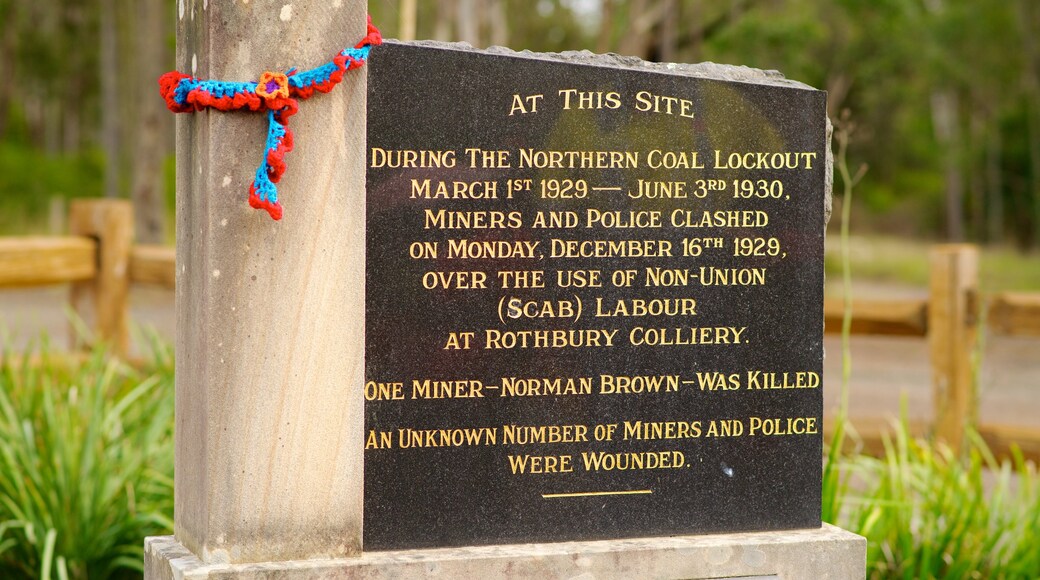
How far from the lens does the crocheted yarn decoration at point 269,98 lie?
8.25 ft

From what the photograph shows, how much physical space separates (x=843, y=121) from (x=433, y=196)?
5.18 feet

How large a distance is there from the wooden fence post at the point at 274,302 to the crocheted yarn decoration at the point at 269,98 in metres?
0.03

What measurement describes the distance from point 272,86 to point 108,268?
4.36 meters

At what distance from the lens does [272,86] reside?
2529mm

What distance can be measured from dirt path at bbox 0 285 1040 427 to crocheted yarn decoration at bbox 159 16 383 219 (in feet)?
10.1

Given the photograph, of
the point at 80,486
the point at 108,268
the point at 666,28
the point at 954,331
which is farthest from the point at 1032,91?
the point at 80,486

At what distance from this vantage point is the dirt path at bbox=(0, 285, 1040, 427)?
364 inches

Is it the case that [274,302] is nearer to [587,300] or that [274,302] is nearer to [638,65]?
[587,300]

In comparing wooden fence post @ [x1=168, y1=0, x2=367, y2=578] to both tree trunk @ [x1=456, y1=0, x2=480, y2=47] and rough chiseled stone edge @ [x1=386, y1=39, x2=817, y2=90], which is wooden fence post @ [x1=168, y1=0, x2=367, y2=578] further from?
tree trunk @ [x1=456, y1=0, x2=480, y2=47]

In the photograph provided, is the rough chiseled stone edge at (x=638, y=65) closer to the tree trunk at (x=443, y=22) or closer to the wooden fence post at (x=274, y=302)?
the wooden fence post at (x=274, y=302)

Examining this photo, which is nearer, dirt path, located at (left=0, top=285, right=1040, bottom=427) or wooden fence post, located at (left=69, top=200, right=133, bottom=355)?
wooden fence post, located at (left=69, top=200, right=133, bottom=355)

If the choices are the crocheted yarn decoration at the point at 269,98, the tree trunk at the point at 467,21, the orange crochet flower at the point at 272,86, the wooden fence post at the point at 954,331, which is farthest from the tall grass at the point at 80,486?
the tree trunk at the point at 467,21

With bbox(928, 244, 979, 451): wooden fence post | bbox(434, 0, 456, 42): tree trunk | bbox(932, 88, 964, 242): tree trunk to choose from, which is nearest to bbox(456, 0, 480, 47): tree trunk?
bbox(434, 0, 456, 42): tree trunk

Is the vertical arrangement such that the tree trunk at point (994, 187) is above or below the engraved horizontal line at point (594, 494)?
above
